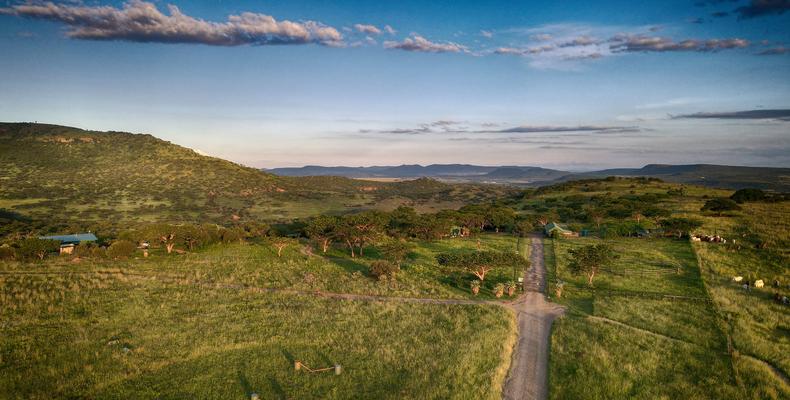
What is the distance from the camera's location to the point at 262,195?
570ft

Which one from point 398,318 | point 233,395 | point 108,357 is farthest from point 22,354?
point 398,318

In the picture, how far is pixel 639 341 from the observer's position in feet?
95.3

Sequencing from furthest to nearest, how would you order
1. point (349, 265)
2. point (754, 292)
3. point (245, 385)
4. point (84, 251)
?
point (84, 251) → point (349, 265) → point (754, 292) → point (245, 385)

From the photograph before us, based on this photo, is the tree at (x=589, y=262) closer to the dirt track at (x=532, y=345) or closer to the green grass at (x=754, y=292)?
the dirt track at (x=532, y=345)

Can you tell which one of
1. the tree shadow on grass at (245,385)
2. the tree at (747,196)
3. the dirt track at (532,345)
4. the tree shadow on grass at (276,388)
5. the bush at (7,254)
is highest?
the tree at (747,196)

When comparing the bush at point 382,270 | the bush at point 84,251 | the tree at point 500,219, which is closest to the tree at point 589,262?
the bush at point 382,270

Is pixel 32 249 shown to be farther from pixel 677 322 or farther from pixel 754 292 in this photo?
pixel 754 292

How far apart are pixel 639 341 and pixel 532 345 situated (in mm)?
7779

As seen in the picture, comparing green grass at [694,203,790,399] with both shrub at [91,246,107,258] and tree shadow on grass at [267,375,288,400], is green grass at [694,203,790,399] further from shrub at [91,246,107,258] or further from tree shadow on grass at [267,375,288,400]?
shrub at [91,246,107,258]

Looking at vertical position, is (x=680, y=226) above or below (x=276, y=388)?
above

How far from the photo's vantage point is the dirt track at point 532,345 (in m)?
23.2

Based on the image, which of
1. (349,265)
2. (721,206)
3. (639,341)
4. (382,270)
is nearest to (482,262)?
(382,270)

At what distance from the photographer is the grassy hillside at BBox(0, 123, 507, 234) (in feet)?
423

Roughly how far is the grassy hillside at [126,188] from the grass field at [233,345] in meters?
84.1
